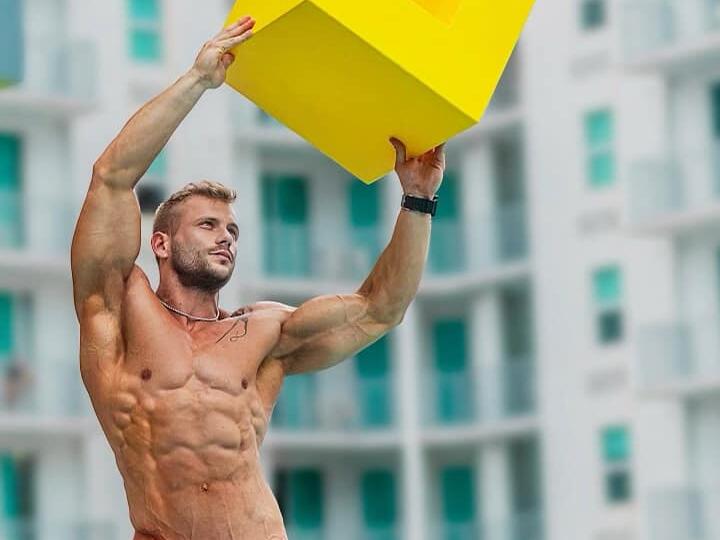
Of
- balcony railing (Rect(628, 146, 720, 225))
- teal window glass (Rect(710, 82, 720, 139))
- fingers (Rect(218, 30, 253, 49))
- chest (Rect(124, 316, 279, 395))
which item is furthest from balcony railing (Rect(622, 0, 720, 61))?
fingers (Rect(218, 30, 253, 49))

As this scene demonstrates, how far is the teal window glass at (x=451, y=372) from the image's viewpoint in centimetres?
6625

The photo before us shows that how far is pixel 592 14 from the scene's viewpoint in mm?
64562

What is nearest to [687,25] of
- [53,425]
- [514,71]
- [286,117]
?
[514,71]

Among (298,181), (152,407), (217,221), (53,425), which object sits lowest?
(152,407)

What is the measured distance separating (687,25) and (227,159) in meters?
11.3

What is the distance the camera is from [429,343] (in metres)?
68.2

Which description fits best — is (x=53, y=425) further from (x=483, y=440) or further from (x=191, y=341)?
(x=191, y=341)

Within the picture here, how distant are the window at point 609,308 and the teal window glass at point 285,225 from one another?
23.2 ft

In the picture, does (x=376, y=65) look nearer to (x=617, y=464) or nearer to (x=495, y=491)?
(x=617, y=464)

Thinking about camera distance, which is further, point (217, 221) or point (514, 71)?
point (514, 71)

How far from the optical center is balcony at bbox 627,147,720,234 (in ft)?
194

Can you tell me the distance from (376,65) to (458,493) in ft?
176

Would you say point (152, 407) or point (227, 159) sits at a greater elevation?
point (227, 159)

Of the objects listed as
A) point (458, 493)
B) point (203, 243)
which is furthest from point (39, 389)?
point (203, 243)
